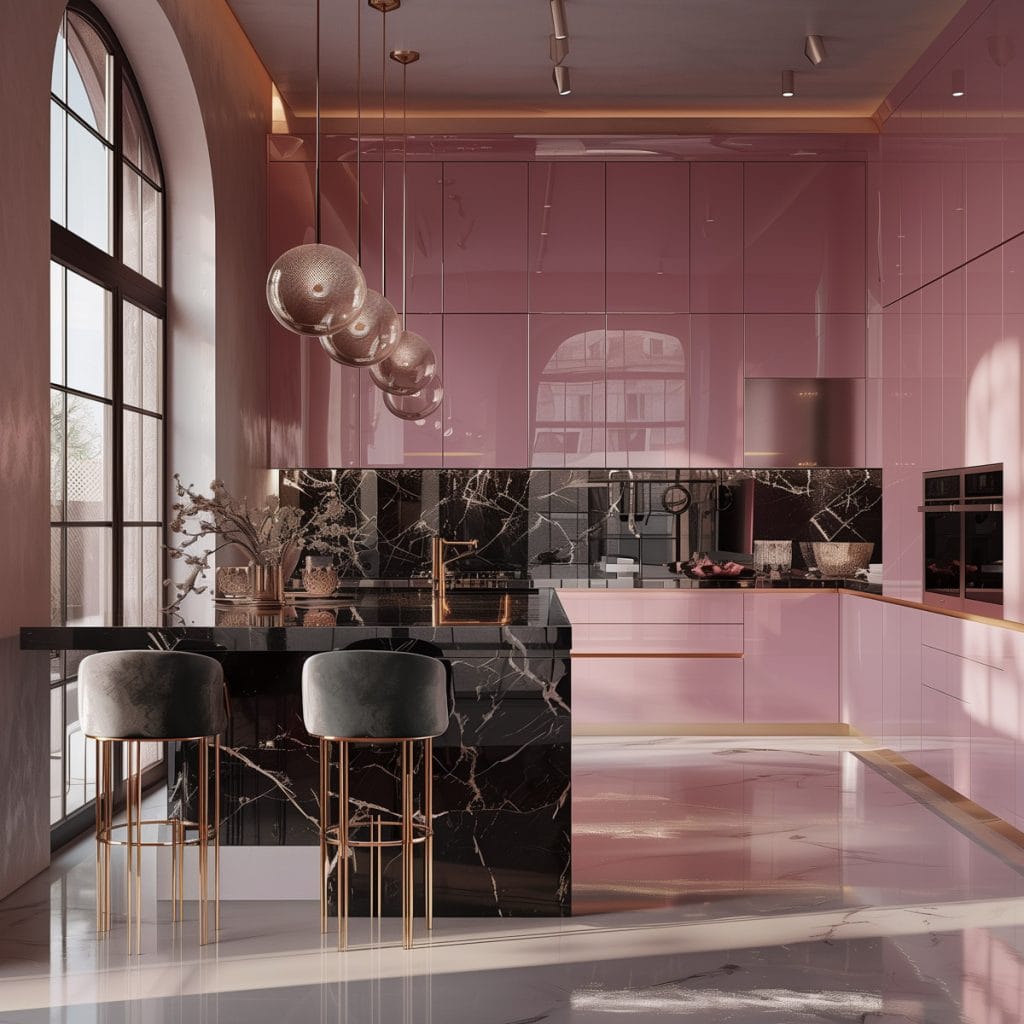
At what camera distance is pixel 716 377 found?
6.17 metres

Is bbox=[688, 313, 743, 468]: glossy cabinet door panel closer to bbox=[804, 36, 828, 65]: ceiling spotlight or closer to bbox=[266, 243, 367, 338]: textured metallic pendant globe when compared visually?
bbox=[804, 36, 828, 65]: ceiling spotlight

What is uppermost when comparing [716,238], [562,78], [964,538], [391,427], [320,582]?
[562,78]

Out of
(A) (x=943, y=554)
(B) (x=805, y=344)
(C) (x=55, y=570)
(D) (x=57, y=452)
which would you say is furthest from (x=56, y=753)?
(B) (x=805, y=344)

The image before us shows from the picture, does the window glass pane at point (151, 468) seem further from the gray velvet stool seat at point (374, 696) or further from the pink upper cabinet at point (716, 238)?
the pink upper cabinet at point (716, 238)

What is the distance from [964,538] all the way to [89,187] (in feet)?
11.9

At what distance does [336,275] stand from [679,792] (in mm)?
2860

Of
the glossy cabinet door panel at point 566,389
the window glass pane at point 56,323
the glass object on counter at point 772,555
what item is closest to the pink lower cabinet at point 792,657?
the glass object on counter at point 772,555

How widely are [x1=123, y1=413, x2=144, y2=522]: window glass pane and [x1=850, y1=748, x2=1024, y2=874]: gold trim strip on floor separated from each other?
3469 mm

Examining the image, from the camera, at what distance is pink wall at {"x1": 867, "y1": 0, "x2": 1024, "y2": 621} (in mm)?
4105

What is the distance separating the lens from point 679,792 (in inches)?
189

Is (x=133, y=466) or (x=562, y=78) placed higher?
(x=562, y=78)

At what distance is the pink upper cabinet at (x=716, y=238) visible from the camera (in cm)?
616

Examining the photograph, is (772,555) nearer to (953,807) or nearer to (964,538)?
(964,538)

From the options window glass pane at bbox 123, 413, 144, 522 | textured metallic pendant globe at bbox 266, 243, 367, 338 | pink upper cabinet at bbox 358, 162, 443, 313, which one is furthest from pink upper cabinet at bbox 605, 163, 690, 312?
textured metallic pendant globe at bbox 266, 243, 367, 338
